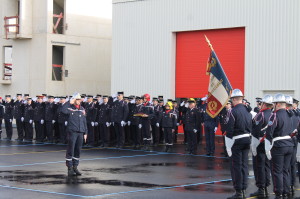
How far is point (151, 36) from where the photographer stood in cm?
2945

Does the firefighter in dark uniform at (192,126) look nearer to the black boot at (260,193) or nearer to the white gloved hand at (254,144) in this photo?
the white gloved hand at (254,144)

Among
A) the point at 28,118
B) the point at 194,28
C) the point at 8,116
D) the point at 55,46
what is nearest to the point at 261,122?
the point at 28,118

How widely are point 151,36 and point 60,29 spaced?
964 cm

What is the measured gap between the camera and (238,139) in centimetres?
1117

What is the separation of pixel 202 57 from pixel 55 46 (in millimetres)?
12101

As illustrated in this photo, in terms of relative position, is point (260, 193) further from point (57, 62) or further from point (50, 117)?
point (57, 62)

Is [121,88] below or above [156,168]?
above

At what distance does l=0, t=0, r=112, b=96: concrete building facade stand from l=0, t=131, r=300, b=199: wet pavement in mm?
15067

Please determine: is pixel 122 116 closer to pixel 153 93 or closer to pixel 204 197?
pixel 153 93

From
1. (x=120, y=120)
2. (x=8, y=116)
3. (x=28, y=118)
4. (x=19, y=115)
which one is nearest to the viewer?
(x=120, y=120)

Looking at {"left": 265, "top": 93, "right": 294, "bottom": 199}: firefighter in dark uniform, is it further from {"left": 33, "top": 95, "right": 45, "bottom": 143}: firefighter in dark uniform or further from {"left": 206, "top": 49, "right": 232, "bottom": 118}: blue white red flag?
{"left": 33, "top": 95, "right": 45, "bottom": 143}: firefighter in dark uniform

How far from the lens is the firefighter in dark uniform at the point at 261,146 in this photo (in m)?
11.5

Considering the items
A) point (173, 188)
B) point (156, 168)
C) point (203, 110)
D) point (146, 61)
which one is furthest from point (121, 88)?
point (173, 188)

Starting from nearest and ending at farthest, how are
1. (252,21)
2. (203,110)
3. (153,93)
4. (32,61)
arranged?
(203,110) → (252,21) → (153,93) → (32,61)
